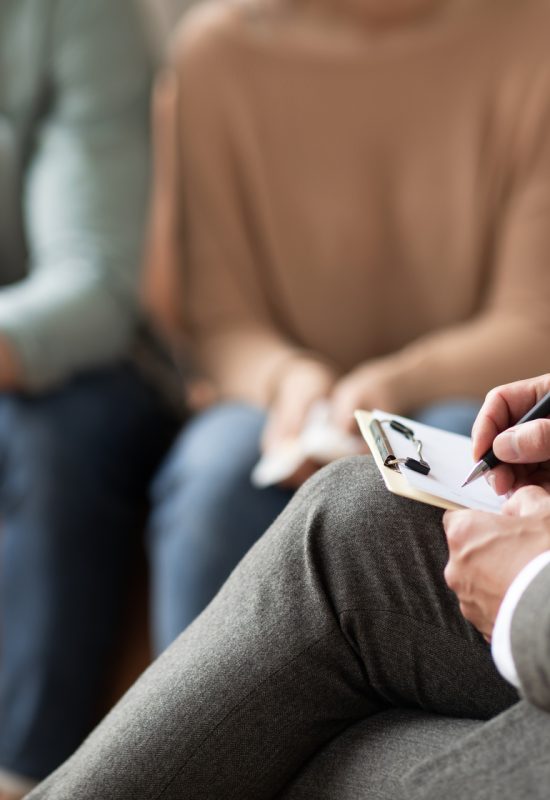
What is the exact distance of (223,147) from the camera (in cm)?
120

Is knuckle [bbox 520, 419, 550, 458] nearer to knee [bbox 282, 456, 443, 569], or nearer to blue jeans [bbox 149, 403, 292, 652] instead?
knee [bbox 282, 456, 443, 569]

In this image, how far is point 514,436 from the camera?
1.83ft

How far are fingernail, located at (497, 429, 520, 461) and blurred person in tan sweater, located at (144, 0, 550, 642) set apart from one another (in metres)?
0.53

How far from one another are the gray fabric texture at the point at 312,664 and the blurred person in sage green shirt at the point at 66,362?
49cm

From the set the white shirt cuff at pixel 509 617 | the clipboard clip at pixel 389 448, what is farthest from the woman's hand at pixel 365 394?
the white shirt cuff at pixel 509 617

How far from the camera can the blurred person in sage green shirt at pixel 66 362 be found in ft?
3.49

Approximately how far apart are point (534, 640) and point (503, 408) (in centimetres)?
16

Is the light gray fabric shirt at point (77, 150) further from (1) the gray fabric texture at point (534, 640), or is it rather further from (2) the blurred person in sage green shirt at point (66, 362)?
(1) the gray fabric texture at point (534, 640)

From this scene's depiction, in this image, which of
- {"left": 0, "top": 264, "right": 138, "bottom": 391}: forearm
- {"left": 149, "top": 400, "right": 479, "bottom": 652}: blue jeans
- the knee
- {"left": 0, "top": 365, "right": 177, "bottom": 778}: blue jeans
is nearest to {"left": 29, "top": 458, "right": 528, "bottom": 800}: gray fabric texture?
the knee

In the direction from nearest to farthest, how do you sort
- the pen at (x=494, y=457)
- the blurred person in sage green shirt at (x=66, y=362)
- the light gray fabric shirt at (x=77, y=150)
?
the pen at (x=494, y=457), the blurred person in sage green shirt at (x=66, y=362), the light gray fabric shirt at (x=77, y=150)

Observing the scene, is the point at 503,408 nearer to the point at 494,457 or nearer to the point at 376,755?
the point at 494,457

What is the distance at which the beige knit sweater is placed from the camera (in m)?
1.15

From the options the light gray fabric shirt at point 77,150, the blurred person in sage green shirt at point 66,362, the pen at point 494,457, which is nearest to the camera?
the pen at point 494,457

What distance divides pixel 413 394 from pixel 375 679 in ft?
1.65
